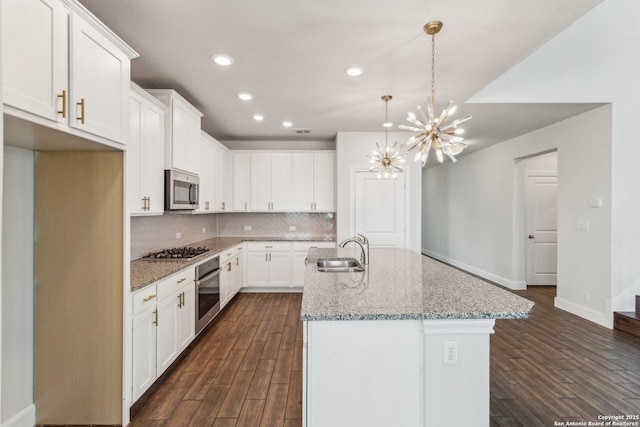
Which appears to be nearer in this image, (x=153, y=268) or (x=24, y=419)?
(x=24, y=419)

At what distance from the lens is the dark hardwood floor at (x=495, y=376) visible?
208 cm

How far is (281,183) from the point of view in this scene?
5207mm

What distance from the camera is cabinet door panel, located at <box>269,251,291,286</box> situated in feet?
16.2

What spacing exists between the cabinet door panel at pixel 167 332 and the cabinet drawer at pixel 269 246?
231cm

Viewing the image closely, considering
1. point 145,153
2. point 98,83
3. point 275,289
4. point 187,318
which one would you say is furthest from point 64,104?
point 275,289

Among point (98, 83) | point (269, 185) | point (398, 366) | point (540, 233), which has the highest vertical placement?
point (98, 83)

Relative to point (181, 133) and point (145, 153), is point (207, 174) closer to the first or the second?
point (181, 133)

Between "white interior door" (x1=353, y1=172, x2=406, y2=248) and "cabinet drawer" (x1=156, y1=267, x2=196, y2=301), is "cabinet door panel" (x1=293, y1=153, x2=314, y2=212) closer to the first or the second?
"white interior door" (x1=353, y1=172, x2=406, y2=248)

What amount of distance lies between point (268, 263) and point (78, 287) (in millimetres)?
3115

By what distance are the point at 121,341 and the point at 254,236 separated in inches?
141

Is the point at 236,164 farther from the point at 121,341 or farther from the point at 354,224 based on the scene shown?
the point at 121,341

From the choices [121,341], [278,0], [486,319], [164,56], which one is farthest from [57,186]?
[486,319]

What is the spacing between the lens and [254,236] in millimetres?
5488

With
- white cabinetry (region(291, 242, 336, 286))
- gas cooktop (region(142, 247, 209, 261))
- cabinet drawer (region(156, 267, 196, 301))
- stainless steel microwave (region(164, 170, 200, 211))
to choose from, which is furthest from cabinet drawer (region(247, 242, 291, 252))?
cabinet drawer (region(156, 267, 196, 301))
